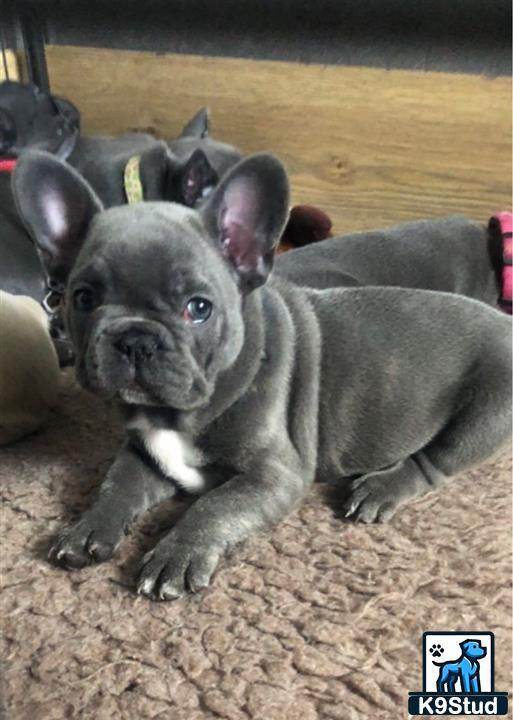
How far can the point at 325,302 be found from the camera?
1.60m

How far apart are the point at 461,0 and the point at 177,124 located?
3.65ft

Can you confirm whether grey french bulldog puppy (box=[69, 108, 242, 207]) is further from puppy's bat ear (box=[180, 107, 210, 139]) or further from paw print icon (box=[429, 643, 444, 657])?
paw print icon (box=[429, 643, 444, 657])

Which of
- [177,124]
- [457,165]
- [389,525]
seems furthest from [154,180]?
[389,525]

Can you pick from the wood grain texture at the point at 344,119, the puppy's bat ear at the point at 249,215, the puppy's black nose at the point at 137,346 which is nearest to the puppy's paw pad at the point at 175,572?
the puppy's black nose at the point at 137,346

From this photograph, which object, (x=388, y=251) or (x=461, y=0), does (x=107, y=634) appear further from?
(x=461, y=0)

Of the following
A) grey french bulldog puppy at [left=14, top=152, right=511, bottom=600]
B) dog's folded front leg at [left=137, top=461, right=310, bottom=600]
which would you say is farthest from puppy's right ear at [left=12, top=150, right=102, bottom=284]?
dog's folded front leg at [left=137, top=461, right=310, bottom=600]

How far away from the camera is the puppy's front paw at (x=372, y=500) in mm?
1452

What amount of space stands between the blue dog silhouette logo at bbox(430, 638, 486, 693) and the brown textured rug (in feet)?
0.09

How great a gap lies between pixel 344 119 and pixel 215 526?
187 centimetres

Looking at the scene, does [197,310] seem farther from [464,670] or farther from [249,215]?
A: [464,670]

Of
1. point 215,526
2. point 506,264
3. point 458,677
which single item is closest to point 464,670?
point 458,677

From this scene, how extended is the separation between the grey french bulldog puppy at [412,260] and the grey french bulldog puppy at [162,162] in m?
0.46

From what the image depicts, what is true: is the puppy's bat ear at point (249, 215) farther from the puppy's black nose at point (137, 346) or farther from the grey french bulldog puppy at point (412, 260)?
the grey french bulldog puppy at point (412, 260)

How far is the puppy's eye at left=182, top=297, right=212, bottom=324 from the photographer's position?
1289 mm
